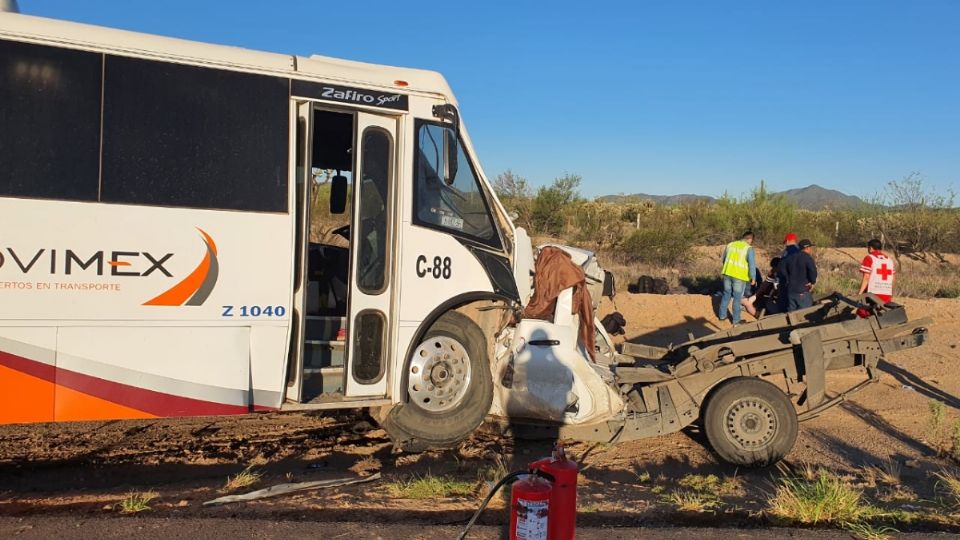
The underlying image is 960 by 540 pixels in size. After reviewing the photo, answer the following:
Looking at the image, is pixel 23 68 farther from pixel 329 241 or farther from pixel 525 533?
pixel 525 533

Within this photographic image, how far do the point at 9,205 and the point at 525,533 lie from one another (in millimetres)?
4269

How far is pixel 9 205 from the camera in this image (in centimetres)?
543

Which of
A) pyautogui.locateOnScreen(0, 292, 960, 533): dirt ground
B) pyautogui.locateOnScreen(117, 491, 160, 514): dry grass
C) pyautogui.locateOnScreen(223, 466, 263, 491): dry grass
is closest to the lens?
pyautogui.locateOnScreen(117, 491, 160, 514): dry grass

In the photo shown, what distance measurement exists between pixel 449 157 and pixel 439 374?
2005mm

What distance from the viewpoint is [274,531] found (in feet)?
15.6

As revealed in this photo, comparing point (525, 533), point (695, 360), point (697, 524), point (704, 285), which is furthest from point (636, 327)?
point (525, 533)

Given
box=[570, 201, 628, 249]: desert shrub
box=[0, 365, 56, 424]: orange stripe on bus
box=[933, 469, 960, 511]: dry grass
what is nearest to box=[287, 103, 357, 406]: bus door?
box=[0, 365, 56, 424]: orange stripe on bus

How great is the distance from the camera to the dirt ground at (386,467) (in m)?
5.29

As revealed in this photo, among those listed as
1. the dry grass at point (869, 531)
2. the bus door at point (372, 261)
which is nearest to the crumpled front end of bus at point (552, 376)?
the bus door at point (372, 261)

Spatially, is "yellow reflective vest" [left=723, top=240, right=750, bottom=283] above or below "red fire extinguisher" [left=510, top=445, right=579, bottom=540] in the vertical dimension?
Result: above

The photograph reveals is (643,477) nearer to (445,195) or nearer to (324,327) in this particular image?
(445,195)

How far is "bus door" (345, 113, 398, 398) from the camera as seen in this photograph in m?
6.79

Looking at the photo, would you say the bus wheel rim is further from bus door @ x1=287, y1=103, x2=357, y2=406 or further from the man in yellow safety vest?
the man in yellow safety vest

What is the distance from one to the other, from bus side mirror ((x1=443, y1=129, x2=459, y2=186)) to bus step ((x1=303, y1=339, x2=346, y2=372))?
6.06 feet
